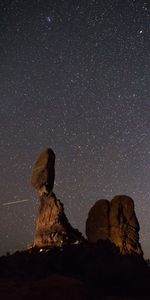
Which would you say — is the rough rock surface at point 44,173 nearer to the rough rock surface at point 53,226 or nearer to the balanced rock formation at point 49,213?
the balanced rock formation at point 49,213

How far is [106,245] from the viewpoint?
3062 centimetres

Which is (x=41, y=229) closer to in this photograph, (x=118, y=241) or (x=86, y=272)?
(x=118, y=241)

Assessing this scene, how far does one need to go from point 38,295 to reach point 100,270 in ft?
21.3

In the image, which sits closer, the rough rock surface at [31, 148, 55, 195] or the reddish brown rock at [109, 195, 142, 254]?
the reddish brown rock at [109, 195, 142, 254]

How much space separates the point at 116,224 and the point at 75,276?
20703 mm

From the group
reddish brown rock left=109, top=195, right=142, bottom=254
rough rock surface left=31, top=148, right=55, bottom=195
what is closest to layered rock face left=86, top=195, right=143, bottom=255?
reddish brown rock left=109, top=195, right=142, bottom=254

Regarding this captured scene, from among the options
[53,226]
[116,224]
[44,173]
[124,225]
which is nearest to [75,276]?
[116,224]

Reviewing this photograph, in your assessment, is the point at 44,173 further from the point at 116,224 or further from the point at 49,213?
the point at 116,224

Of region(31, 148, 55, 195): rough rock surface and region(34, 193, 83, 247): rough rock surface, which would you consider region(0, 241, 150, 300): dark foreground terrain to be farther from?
region(31, 148, 55, 195): rough rock surface

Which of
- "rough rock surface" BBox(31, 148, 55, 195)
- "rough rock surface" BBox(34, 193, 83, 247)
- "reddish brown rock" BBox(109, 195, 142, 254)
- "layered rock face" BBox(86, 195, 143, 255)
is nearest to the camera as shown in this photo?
"rough rock surface" BBox(34, 193, 83, 247)

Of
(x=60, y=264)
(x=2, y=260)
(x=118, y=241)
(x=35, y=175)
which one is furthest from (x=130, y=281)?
(x=35, y=175)

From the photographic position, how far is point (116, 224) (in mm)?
44781

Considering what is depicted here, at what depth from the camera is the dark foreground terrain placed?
19656 mm

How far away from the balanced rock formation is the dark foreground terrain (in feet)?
40.1
